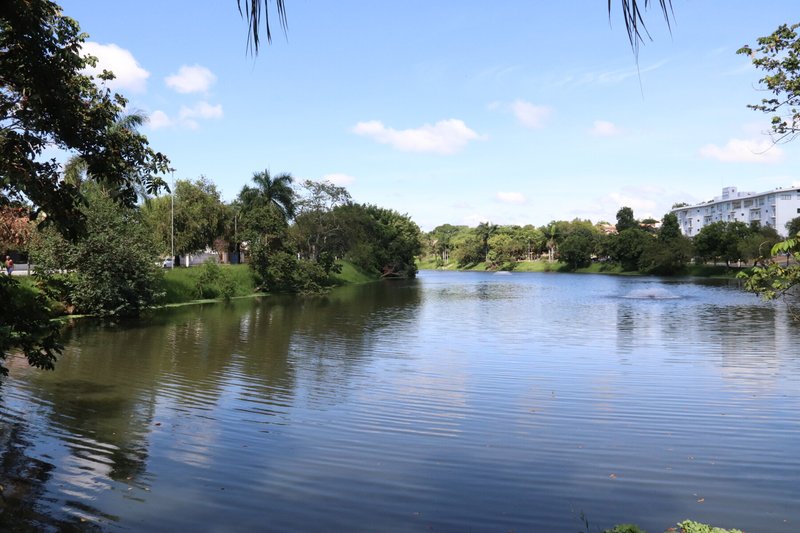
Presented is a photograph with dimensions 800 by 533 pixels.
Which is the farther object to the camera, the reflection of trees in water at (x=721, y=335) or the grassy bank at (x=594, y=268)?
the grassy bank at (x=594, y=268)

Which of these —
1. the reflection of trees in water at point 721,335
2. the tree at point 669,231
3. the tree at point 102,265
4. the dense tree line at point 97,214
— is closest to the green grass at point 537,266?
the tree at point 669,231

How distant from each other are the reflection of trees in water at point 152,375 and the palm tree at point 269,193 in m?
28.6

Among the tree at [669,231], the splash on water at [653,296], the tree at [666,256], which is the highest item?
the tree at [669,231]

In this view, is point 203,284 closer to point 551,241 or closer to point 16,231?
point 16,231

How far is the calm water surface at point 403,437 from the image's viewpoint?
6.51 metres

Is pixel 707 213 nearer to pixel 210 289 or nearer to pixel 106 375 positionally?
pixel 210 289

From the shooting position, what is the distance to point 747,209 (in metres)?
114

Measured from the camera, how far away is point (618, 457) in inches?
332

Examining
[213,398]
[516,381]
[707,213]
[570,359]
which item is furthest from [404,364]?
[707,213]

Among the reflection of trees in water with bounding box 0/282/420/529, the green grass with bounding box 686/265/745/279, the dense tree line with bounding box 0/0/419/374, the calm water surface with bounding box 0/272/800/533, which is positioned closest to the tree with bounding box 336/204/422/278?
the dense tree line with bounding box 0/0/419/374

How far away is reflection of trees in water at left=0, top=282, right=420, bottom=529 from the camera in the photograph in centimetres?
807

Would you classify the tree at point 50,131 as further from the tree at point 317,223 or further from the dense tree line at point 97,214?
the tree at point 317,223

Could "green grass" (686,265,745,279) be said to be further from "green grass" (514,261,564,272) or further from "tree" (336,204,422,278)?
"tree" (336,204,422,278)

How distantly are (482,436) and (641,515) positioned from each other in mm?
3430
